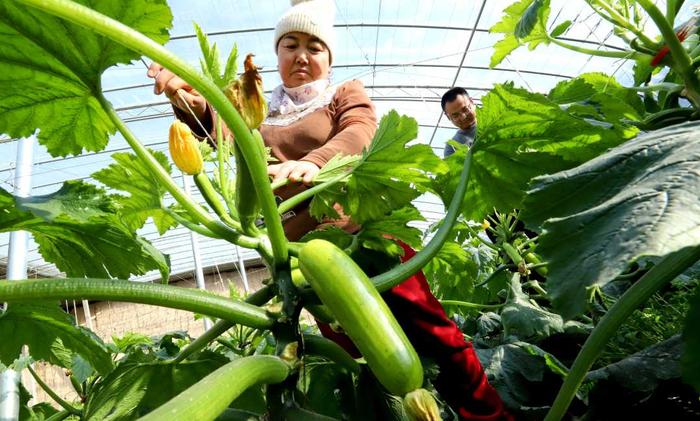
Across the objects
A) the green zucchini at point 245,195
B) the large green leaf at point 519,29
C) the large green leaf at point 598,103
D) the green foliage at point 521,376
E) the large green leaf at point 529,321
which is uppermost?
the large green leaf at point 519,29

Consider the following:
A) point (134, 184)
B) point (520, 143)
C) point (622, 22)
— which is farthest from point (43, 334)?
point (622, 22)

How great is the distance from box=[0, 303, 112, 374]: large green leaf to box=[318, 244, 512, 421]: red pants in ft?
2.23

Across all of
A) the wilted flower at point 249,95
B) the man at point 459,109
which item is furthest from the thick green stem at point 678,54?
the man at point 459,109

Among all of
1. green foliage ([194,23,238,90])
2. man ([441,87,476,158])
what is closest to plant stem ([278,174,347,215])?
green foliage ([194,23,238,90])

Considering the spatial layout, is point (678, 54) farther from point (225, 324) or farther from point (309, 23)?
point (309, 23)

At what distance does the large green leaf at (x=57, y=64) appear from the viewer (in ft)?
2.75

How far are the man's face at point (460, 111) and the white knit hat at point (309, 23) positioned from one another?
2.33 metres

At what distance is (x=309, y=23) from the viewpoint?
2.03m

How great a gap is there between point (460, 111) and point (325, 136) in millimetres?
2749

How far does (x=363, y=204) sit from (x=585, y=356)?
1.77ft

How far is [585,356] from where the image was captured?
2.52 ft

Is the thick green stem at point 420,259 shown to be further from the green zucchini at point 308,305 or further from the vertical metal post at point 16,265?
the vertical metal post at point 16,265

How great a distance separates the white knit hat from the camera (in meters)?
2.03

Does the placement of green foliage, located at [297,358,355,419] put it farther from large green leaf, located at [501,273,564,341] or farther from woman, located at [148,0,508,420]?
large green leaf, located at [501,273,564,341]
